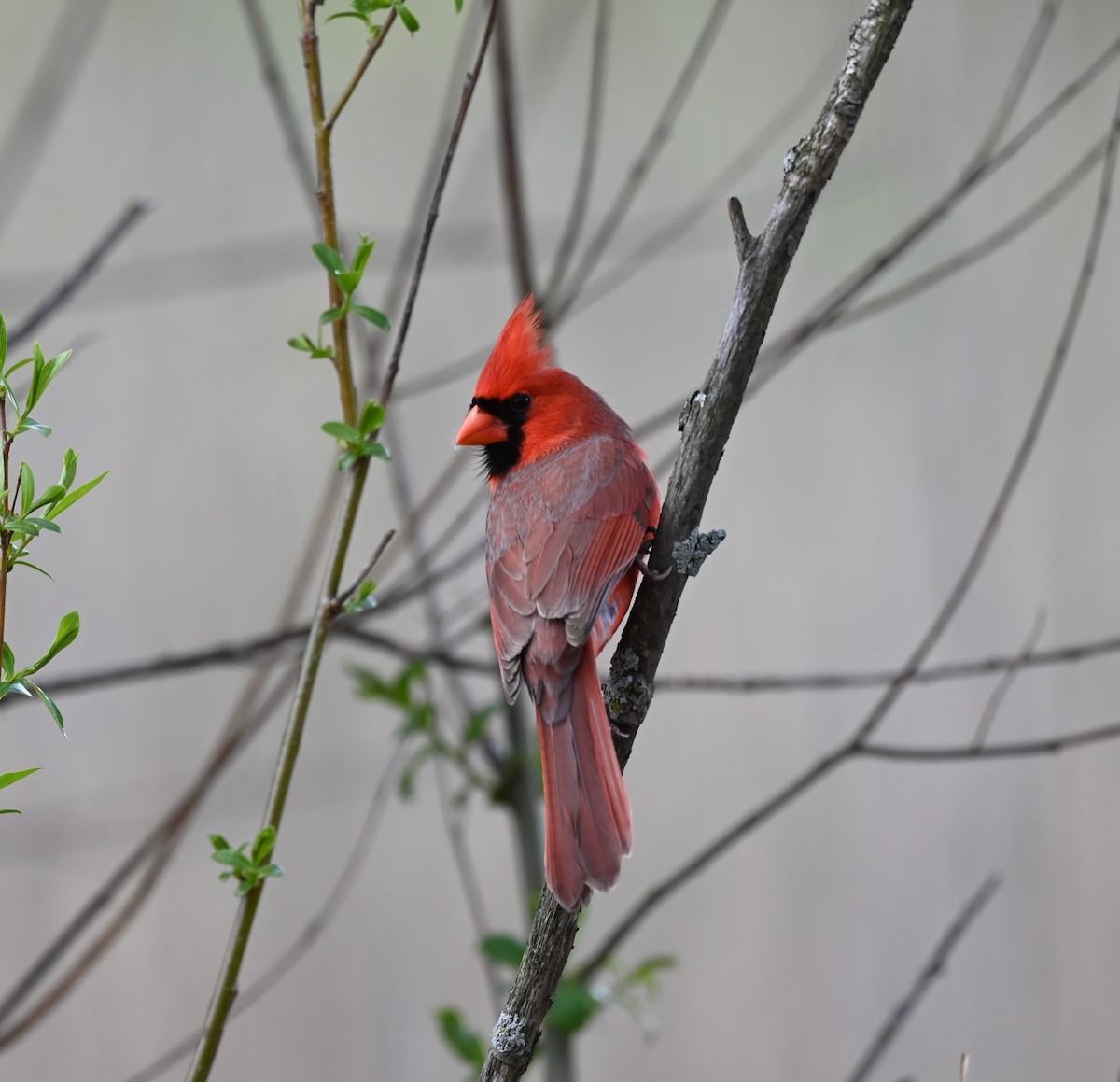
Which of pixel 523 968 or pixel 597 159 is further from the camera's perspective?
pixel 597 159

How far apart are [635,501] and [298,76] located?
1.80 m

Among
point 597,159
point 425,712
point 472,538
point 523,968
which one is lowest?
point 523,968

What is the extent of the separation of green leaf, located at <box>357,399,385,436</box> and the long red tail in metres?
0.34

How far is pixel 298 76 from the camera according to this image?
270 centimetres

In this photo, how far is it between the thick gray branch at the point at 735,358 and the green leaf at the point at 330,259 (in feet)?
0.91

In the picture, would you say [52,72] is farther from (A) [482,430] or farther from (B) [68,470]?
(B) [68,470]

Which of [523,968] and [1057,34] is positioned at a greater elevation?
[1057,34]

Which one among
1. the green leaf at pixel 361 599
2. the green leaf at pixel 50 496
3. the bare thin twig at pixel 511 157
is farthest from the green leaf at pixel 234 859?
the bare thin twig at pixel 511 157

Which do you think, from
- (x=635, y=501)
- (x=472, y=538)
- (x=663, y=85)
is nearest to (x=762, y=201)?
(x=663, y=85)

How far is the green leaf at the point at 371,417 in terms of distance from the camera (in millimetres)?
873

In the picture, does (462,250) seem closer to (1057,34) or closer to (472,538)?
(472,538)

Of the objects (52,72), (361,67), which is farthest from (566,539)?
(52,72)

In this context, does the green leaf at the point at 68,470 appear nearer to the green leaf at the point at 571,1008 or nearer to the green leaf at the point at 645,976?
the green leaf at the point at 571,1008

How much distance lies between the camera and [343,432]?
2.85 feet
